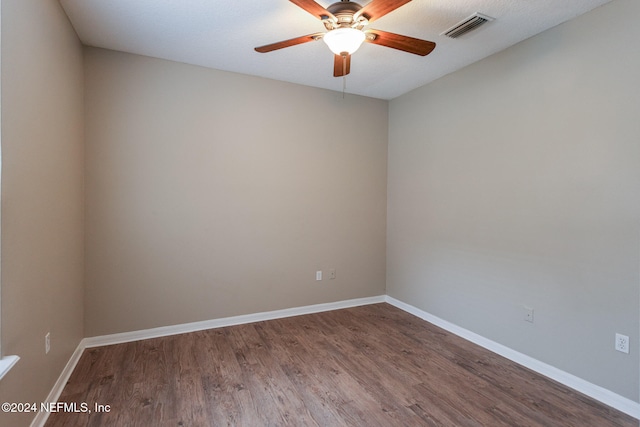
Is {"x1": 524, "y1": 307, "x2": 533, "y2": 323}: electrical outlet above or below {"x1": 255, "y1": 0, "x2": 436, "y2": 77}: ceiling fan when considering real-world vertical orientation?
below

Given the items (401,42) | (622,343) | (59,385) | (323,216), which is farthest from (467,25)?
(59,385)

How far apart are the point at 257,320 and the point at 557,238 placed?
9.61 ft

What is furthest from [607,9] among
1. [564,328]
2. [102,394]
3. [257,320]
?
[102,394]

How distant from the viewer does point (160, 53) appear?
295cm

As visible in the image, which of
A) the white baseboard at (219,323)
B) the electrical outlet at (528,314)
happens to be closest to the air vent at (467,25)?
the electrical outlet at (528,314)

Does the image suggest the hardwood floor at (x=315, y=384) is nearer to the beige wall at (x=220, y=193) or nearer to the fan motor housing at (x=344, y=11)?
the beige wall at (x=220, y=193)

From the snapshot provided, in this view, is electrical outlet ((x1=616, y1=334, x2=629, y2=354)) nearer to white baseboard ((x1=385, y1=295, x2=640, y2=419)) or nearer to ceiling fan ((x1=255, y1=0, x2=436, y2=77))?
white baseboard ((x1=385, y1=295, x2=640, y2=419))

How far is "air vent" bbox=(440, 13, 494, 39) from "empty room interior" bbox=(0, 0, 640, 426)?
0.25 ft

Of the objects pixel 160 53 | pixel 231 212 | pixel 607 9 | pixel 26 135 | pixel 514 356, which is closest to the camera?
pixel 26 135

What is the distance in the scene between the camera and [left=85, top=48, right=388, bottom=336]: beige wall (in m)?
2.92

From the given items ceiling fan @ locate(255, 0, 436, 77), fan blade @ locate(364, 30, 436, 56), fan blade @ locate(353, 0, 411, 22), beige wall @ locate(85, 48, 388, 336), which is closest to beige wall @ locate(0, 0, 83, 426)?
beige wall @ locate(85, 48, 388, 336)

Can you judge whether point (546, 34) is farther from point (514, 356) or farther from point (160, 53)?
point (160, 53)

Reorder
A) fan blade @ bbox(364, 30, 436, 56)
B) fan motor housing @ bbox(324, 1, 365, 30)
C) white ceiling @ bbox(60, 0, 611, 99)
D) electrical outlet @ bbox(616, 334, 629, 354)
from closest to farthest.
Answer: fan motor housing @ bbox(324, 1, 365, 30)
fan blade @ bbox(364, 30, 436, 56)
electrical outlet @ bbox(616, 334, 629, 354)
white ceiling @ bbox(60, 0, 611, 99)

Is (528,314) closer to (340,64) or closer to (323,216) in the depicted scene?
(323,216)
